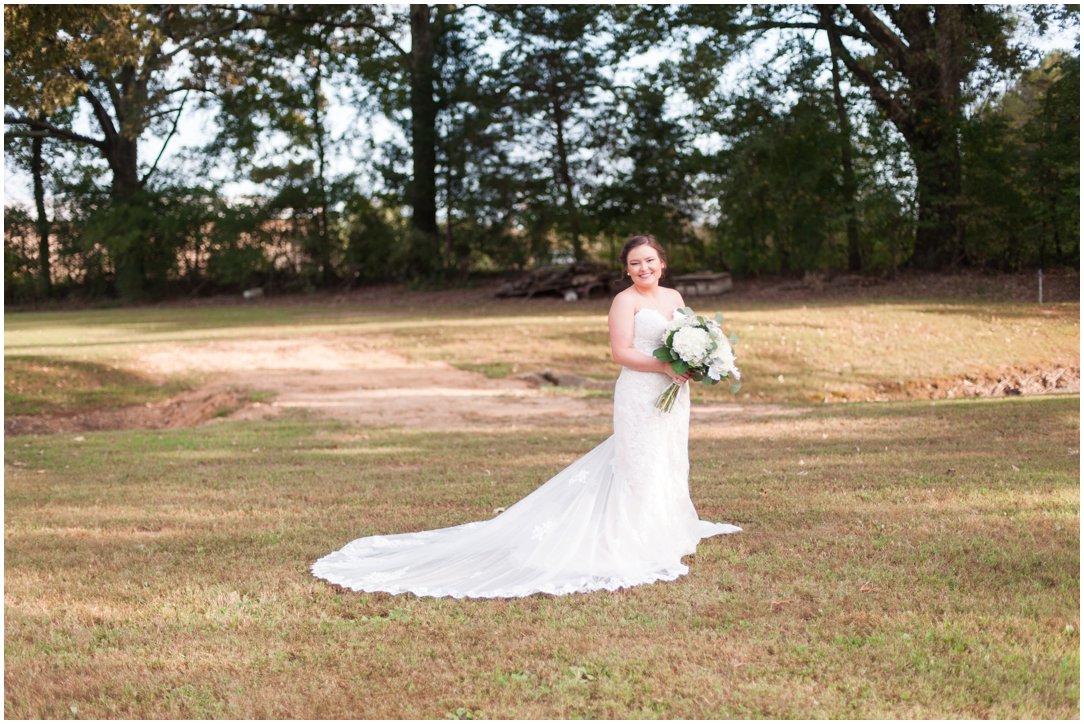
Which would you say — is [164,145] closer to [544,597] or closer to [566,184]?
[566,184]

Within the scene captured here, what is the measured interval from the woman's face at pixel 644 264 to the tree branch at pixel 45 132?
Result: 100ft

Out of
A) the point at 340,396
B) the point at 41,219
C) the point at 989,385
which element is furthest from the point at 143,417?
the point at 41,219

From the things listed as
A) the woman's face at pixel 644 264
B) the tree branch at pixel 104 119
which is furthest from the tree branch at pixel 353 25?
the woman's face at pixel 644 264

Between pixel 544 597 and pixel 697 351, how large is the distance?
1.63 m

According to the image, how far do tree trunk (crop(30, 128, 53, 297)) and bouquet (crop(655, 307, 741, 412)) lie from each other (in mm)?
36484

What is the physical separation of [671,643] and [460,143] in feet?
91.7

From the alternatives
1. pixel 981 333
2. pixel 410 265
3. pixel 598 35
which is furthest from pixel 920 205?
pixel 410 265

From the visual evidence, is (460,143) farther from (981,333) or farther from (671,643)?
(671,643)

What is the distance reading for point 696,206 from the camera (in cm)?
3002

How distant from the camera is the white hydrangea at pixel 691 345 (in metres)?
5.55

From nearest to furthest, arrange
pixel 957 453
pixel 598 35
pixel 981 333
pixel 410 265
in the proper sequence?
pixel 957 453 → pixel 981 333 → pixel 598 35 → pixel 410 265

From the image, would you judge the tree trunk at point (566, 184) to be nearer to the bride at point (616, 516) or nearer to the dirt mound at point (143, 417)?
the dirt mound at point (143, 417)

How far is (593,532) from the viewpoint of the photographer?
18.6 feet

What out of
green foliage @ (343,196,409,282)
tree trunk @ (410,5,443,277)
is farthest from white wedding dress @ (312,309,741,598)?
green foliage @ (343,196,409,282)
